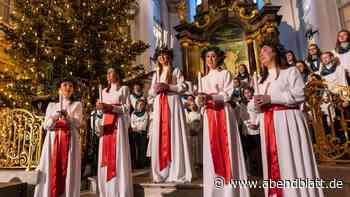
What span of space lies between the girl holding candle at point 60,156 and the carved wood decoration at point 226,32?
36.1ft

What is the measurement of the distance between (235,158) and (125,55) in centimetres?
408

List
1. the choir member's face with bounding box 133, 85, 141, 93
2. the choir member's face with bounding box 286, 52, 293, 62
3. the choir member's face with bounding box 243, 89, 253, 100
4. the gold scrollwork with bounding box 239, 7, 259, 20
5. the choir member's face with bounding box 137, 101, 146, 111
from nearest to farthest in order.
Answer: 1. the choir member's face with bounding box 243, 89, 253, 100
2. the choir member's face with bounding box 286, 52, 293, 62
3. the choir member's face with bounding box 137, 101, 146, 111
4. the choir member's face with bounding box 133, 85, 141, 93
5. the gold scrollwork with bounding box 239, 7, 259, 20

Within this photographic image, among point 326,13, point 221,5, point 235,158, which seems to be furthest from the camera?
point 221,5

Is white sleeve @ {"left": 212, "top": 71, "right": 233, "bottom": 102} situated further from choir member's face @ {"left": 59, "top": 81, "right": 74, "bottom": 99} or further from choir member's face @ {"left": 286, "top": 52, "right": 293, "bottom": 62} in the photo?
choir member's face @ {"left": 286, "top": 52, "right": 293, "bottom": 62}

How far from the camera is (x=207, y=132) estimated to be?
3.10 metres

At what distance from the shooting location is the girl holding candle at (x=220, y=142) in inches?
114

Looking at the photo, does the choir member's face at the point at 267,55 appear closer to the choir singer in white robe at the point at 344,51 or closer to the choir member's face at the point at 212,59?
the choir member's face at the point at 212,59

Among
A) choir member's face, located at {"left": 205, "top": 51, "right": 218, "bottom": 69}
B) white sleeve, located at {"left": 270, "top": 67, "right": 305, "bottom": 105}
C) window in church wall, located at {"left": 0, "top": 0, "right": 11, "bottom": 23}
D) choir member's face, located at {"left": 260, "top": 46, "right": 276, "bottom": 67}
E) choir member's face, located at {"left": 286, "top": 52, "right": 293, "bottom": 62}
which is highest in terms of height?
window in church wall, located at {"left": 0, "top": 0, "right": 11, "bottom": 23}

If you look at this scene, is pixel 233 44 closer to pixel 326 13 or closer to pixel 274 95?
pixel 326 13

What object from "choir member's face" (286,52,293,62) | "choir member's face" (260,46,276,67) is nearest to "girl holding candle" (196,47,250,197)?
"choir member's face" (260,46,276,67)

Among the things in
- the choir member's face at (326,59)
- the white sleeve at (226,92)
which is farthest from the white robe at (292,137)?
the choir member's face at (326,59)

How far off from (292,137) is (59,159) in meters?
2.84

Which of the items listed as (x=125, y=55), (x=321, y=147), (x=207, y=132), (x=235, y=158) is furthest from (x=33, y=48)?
(x=321, y=147)

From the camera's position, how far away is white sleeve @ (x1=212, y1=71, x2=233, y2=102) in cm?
310
